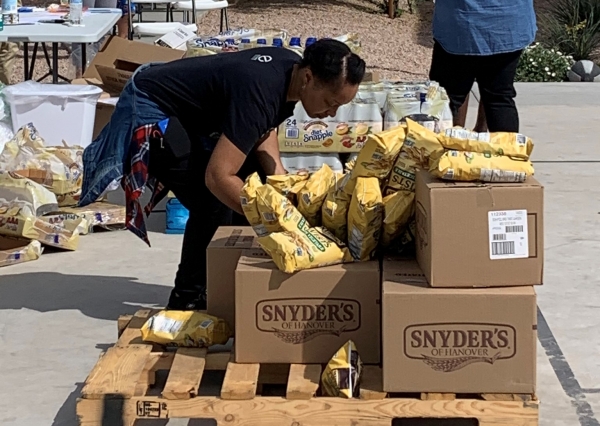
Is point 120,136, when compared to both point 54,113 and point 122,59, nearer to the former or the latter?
point 54,113

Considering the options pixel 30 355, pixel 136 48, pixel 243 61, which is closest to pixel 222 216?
pixel 243 61

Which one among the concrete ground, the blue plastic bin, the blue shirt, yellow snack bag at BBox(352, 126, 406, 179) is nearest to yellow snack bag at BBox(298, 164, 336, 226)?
yellow snack bag at BBox(352, 126, 406, 179)

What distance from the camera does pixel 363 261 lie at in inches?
134

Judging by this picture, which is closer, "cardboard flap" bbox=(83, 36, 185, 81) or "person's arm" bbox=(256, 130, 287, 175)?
"person's arm" bbox=(256, 130, 287, 175)

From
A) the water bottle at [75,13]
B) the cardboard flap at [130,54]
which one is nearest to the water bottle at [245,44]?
the cardboard flap at [130,54]

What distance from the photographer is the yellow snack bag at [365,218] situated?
10.9 ft

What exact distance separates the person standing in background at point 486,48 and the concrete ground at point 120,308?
27.1 inches

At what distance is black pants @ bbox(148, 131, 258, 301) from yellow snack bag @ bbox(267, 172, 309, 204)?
1.66ft

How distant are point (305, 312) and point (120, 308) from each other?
144cm

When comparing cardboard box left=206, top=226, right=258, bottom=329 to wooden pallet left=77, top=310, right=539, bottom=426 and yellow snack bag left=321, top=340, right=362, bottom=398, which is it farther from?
yellow snack bag left=321, top=340, right=362, bottom=398

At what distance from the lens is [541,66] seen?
10.9 metres

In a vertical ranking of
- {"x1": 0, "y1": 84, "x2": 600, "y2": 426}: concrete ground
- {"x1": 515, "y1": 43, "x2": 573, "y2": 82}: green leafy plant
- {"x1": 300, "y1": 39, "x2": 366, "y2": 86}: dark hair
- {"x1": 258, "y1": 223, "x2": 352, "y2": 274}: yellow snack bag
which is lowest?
{"x1": 515, "y1": 43, "x2": 573, "y2": 82}: green leafy plant

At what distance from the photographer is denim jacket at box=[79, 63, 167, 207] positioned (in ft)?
13.1

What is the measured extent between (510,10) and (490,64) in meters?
0.33
